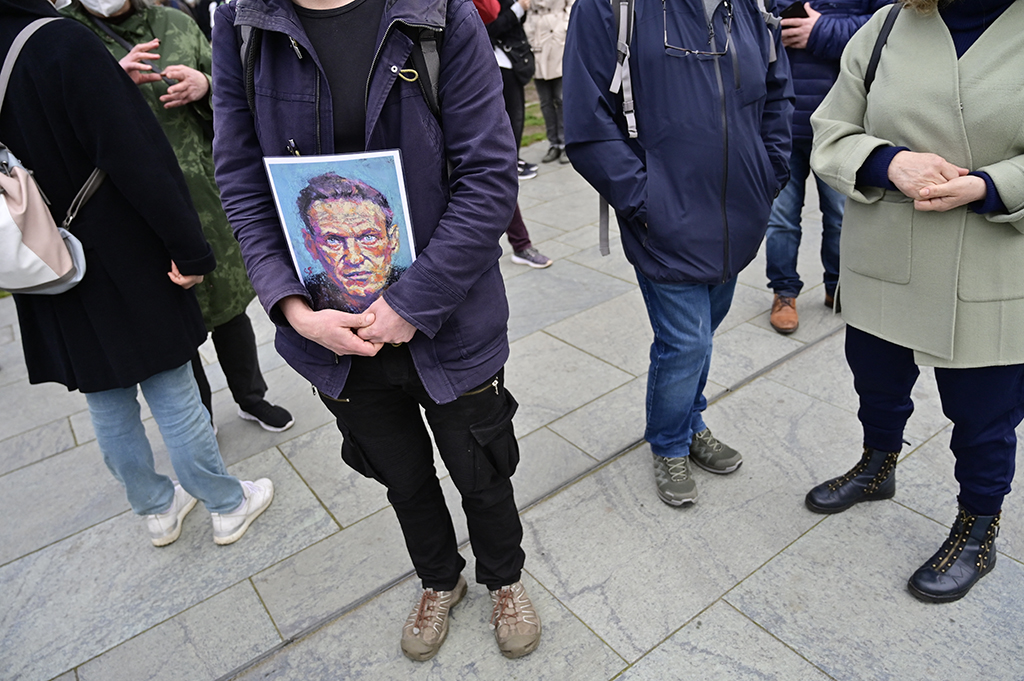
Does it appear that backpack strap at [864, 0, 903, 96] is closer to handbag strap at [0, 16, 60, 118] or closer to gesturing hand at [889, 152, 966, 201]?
gesturing hand at [889, 152, 966, 201]

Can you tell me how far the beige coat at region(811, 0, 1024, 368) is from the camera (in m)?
1.80

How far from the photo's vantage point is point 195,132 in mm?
3041

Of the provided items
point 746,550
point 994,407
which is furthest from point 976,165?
point 746,550

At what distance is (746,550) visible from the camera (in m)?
2.48

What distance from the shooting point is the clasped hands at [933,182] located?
181cm

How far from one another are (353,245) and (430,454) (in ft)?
2.37

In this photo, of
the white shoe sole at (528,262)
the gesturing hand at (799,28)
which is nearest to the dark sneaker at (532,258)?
the white shoe sole at (528,262)

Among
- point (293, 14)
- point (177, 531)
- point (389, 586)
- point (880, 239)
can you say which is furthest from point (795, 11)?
point (177, 531)

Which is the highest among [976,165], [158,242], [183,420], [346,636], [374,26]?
[374,26]

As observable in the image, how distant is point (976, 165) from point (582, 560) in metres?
1.66

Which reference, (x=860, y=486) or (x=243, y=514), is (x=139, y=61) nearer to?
(x=243, y=514)

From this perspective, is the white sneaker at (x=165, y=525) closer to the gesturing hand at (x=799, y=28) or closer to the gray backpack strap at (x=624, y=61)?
the gray backpack strap at (x=624, y=61)

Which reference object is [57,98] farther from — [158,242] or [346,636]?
[346,636]

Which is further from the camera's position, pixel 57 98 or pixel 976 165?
pixel 57 98
